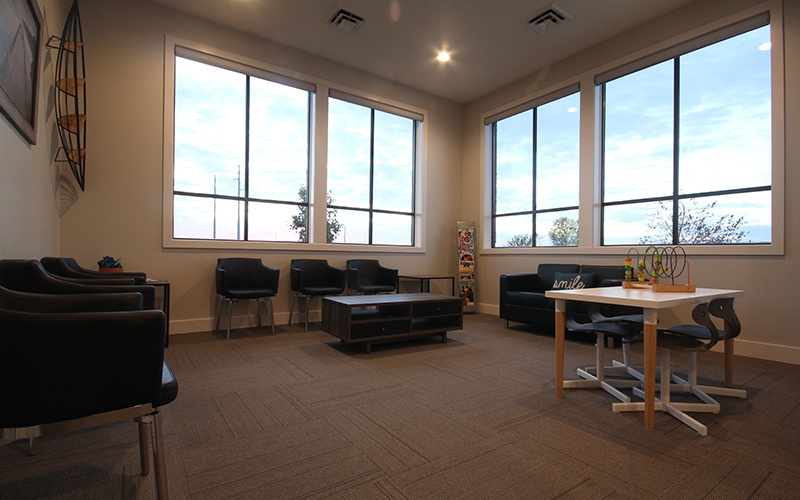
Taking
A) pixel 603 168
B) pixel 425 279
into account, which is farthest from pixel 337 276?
pixel 603 168

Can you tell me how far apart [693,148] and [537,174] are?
205 centimetres

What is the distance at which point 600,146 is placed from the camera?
17.3 ft

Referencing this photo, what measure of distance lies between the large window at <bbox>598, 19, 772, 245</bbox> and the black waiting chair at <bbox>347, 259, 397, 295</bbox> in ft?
9.56

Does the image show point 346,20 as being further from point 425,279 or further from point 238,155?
point 425,279

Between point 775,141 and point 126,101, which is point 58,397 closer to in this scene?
point 126,101

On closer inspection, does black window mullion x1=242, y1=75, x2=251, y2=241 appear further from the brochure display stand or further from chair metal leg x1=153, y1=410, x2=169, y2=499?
chair metal leg x1=153, y1=410, x2=169, y2=499

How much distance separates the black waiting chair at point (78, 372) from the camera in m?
1.05

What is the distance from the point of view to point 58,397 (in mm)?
1108

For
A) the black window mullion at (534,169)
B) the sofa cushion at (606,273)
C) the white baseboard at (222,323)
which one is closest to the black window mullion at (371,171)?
the white baseboard at (222,323)

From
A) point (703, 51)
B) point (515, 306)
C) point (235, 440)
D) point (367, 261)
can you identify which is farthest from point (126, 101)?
point (703, 51)

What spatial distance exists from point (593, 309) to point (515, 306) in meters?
1.92

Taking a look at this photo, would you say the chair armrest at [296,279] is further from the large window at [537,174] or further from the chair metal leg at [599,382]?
the large window at [537,174]

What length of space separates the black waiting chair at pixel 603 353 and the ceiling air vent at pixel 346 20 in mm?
3955

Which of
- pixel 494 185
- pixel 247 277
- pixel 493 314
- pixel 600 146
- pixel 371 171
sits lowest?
pixel 493 314
